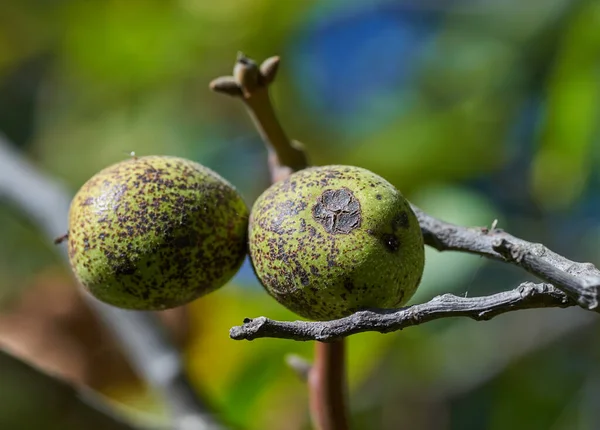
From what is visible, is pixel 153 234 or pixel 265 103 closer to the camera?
pixel 153 234

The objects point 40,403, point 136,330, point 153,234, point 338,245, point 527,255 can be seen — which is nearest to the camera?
point 527,255

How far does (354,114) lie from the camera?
432 centimetres

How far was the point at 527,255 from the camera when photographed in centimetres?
99

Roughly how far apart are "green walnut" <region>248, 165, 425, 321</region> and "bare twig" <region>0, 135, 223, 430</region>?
1.18 metres

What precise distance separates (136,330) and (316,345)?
1.17 m

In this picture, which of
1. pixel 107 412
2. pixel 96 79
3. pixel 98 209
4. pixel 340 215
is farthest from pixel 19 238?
pixel 340 215

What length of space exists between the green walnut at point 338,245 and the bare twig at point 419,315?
17 centimetres

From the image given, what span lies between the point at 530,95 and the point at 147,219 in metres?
3.18

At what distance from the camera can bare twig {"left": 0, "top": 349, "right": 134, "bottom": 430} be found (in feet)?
5.97

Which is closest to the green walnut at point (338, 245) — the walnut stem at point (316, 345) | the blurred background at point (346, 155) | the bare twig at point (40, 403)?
the walnut stem at point (316, 345)

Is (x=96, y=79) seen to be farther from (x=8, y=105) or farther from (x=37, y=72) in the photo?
(x=8, y=105)

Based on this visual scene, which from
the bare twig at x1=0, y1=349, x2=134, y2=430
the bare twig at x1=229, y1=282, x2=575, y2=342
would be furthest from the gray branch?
the bare twig at x1=0, y1=349, x2=134, y2=430

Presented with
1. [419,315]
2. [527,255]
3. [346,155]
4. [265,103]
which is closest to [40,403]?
[265,103]

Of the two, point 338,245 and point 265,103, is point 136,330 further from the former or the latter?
point 338,245
